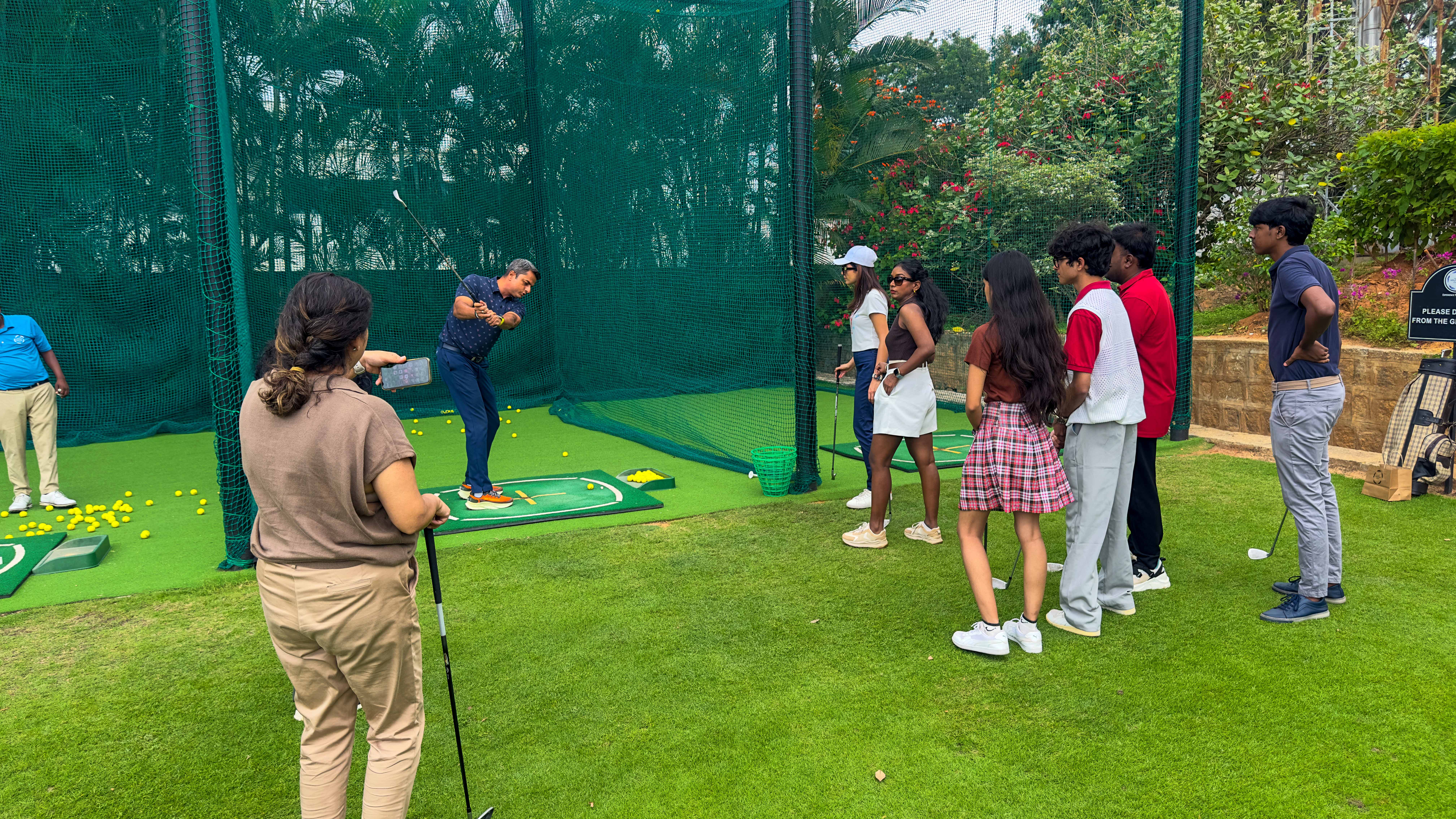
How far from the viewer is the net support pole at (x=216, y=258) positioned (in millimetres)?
A: 4754

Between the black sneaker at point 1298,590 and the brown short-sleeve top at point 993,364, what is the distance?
1.68 m

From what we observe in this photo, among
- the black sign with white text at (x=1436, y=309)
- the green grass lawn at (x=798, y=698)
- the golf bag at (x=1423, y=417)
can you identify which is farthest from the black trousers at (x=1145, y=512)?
the black sign with white text at (x=1436, y=309)

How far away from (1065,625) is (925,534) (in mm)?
1406

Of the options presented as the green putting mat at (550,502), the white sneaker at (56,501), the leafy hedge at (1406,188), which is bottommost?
the green putting mat at (550,502)

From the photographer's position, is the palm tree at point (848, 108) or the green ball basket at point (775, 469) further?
the palm tree at point (848, 108)

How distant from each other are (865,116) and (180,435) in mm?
8864

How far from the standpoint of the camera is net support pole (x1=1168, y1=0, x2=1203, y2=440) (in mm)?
7570

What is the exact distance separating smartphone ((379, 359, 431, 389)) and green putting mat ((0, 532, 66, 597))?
2.53 meters

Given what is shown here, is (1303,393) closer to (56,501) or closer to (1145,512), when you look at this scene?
(1145,512)

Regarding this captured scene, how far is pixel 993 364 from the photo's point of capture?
339 centimetres

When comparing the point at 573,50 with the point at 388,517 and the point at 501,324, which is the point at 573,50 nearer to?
the point at 501,324

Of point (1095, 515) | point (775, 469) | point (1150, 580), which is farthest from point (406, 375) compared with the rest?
point (1150, 580)

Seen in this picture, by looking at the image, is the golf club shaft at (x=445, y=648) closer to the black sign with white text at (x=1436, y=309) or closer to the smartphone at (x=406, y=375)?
the smartphone at (x=406, y=375)

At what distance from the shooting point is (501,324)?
5.91 meters
